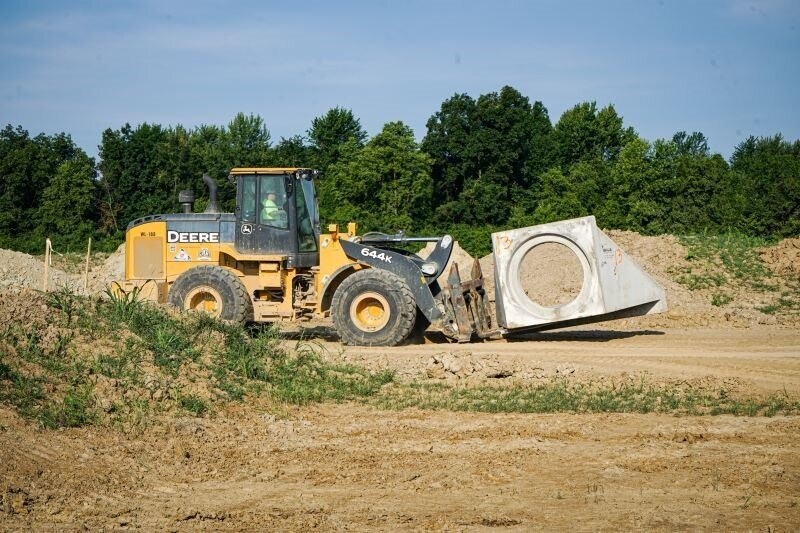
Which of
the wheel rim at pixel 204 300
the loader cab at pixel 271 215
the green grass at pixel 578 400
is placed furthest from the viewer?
the loader cab at pixel 271 215

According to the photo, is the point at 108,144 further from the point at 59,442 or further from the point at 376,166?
the point at 59,442

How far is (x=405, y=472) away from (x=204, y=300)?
8451 mm

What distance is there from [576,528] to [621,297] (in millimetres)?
9237

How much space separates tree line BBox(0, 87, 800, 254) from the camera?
56000mm

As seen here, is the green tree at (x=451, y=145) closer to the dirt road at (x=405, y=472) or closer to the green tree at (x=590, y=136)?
the green tree at (x=590, y=136)

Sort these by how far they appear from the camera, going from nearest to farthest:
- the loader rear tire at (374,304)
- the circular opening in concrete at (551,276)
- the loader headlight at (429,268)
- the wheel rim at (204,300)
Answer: the loader rear tire at (374,304) → the loader headlight at (429,268) → the wheel rim at (204,300) → the circular opening in concrete at (551,276)

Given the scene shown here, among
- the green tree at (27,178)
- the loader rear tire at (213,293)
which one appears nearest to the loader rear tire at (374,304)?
the loader rear tire at (213,293)

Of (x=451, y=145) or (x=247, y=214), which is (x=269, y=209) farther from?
(x=451, y=145)

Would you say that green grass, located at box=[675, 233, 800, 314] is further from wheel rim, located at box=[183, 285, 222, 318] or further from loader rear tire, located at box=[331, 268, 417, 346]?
wheel rim, located at box=[183, 285, 222, 318]

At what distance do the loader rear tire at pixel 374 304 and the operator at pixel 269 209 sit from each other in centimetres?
173

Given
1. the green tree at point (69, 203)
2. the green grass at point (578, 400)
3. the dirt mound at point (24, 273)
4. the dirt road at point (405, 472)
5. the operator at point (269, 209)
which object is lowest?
the dirt road at point (405, 472)

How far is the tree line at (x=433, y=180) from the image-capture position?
184 feet

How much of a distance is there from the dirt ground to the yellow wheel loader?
8.93 feet

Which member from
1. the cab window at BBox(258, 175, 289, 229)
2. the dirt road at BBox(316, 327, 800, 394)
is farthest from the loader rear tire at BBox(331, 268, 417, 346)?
the cab window at BBox(258, 175, 289, 229)
